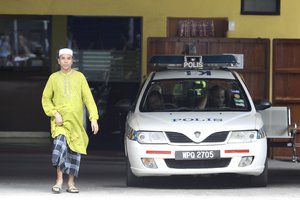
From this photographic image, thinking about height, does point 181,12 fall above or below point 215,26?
above

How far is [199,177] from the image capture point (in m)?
13.3

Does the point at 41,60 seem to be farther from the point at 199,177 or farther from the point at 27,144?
the point at 199,177

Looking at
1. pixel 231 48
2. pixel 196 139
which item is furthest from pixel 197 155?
pixel 231 48

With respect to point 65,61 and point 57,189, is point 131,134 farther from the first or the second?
point 65,61

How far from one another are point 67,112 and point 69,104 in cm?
10

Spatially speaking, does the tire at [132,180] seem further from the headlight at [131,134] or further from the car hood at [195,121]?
the car hood at [195,121]

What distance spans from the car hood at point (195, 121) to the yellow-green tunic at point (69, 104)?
0.82 metres

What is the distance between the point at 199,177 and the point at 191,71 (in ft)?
5.15

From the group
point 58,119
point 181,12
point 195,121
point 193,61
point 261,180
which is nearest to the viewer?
point 58,119

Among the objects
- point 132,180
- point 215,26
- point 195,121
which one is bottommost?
point 132,180

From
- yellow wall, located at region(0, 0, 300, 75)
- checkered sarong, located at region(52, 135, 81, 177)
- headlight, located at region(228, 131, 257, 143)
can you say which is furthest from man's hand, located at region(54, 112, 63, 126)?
yellow wall, located at region(0, 0, 300, 75)

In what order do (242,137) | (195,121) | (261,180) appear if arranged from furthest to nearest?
(261,180), (195,121), (242,137)

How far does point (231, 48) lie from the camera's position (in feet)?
52.0

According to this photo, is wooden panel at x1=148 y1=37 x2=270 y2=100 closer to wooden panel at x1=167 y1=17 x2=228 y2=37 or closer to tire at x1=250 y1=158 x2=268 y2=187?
wooden panel at x1=167 y1=17 x2=228 y2=37
